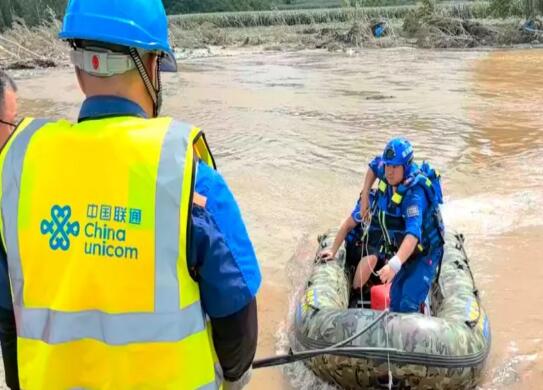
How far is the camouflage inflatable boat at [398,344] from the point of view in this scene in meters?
3.71

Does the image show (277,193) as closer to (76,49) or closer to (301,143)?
(301,143)

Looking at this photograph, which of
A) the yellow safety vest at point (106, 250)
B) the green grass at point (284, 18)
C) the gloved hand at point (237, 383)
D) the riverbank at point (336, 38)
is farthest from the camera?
the green grass at point (284, 18)

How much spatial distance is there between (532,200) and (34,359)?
25.6ft

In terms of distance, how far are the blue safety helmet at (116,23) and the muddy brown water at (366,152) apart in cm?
325

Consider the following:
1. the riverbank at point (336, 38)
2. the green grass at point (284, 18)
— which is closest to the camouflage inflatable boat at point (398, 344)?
the riverbank at point (336, 38)

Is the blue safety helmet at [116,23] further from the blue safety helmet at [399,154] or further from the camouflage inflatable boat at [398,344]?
the blue safety helmet at [399,154]

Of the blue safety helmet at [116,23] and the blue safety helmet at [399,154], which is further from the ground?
the blue safety helmet at [116,23]

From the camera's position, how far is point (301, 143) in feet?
39.3

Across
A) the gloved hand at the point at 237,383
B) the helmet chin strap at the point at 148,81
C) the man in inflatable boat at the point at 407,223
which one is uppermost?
→ the helmet chin strap at the point at 148,81

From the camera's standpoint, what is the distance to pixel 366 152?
11.1 m

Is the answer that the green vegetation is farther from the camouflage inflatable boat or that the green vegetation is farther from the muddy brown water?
the camouflage inflatable boat

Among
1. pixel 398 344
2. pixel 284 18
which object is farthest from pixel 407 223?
pixel 284 18

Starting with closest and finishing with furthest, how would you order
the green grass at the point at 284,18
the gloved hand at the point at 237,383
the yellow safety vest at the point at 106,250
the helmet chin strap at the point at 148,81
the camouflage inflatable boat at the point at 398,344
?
1. the yellow safety vest at the point at 106,250
2. the helmet chin strap at the point at 148,81
3. the gloved hand at the point at 237,383
4. the camouflage inflatable boat at the point at 398,344
5. the green grass at the point at 284,18

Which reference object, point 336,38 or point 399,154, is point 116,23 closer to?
point 399,154
